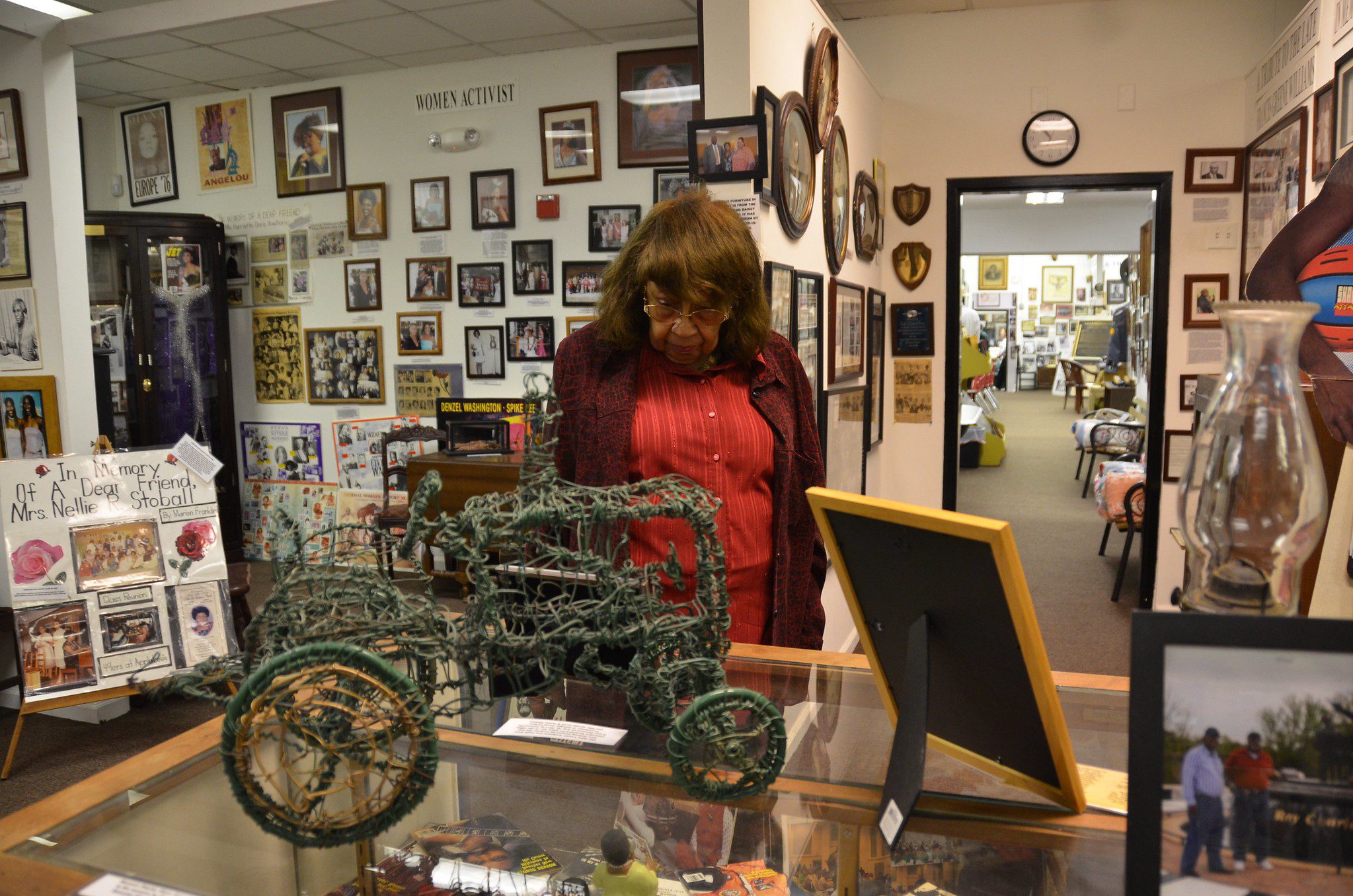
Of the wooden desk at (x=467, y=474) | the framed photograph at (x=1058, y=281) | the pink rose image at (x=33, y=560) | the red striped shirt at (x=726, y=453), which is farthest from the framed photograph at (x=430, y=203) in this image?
the framed photograph at (x=1058, y=281)

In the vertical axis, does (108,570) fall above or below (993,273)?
below

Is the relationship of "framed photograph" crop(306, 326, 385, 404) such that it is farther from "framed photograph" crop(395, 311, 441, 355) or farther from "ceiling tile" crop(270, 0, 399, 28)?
"ceiling tile" crop(270, 0, 399, 28)

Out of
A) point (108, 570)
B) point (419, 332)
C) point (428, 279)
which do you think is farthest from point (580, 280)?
point (108, 570)

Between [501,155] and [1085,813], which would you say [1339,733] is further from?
[501,155]

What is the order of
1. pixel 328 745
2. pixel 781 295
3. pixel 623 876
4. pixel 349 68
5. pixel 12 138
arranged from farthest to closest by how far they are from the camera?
pixel 349 68 < pixel 12 138 < pixel 781 295 < pixel 623 876 < pixel 328 745

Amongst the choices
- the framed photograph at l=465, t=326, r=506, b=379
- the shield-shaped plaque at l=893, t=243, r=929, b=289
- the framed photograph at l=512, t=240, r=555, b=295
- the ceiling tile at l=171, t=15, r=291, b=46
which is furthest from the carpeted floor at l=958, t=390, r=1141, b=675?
the ceiling tile at l=171, t=15, r=291, b=46

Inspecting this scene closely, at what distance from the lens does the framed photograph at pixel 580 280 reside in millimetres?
5336

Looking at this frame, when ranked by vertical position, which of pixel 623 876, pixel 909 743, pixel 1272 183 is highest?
pixel 1272 183

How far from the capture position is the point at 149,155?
247 inches

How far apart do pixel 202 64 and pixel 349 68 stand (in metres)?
0.82

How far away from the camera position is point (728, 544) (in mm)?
1770

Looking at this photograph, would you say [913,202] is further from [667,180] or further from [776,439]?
[776,439]

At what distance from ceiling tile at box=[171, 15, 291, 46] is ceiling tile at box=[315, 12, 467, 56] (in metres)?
0.23

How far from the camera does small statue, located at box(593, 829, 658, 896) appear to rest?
3.27ft
